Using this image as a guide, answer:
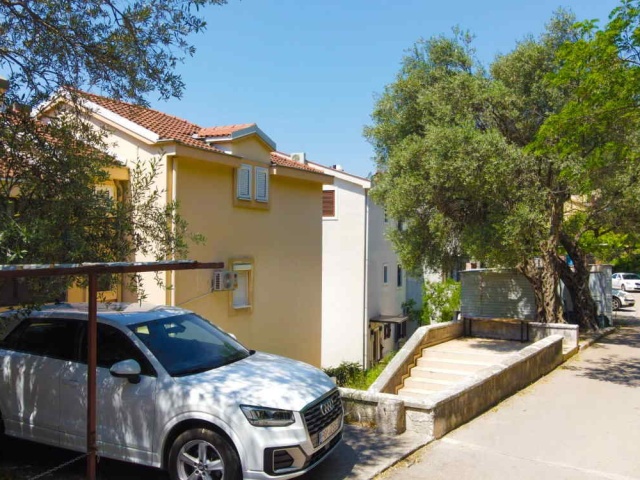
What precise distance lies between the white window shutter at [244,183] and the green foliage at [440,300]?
1627 cm

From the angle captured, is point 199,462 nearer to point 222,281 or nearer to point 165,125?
point 222,281

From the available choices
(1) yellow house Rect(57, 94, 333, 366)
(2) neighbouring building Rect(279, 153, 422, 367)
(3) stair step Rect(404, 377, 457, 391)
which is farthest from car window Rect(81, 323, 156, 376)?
(2) neighbouring building Rect(279, 153, 422, 367)

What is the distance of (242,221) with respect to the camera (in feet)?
48.8

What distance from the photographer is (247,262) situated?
15000mm

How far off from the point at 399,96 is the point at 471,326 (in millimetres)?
6840

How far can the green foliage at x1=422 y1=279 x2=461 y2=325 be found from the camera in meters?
28.6

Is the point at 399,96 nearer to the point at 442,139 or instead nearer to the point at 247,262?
the point at 442,139

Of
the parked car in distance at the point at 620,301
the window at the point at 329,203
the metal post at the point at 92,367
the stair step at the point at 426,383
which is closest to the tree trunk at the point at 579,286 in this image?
the stair step at the point at 426,383

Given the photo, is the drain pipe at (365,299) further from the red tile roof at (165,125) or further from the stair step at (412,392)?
the stair step at (412,392)

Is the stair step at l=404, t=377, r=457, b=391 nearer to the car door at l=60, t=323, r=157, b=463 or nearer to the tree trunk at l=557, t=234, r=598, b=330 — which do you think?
the tree trunk at l=557, t=234, r=598, b=330

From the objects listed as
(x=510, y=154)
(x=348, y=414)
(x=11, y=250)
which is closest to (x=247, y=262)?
(x=510, y=154)

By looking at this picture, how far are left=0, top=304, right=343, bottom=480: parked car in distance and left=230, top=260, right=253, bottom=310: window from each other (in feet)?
27.8

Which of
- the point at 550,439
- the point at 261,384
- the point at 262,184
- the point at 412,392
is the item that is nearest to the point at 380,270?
the point at 262,184

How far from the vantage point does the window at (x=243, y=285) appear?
14.7 m
